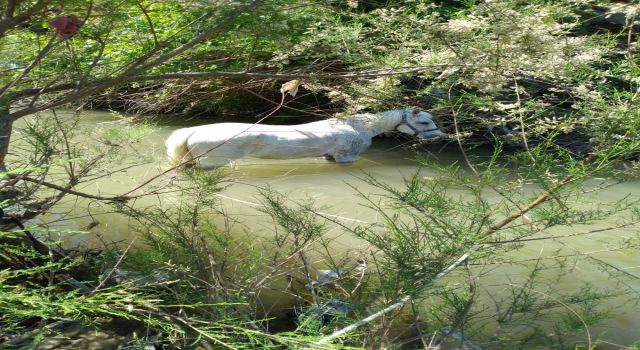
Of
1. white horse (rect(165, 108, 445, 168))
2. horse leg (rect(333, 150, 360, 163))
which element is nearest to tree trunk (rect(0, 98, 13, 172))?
white horse (rect(165, 108, 445, 168))

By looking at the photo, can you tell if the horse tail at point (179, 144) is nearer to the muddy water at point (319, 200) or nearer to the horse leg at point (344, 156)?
the muddy water at point (319, 200)

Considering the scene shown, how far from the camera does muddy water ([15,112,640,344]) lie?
3.99 meters

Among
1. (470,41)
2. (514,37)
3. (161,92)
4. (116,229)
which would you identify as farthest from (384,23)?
(116,229)

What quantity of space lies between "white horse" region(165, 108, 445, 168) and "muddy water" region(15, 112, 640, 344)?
0.20 meters

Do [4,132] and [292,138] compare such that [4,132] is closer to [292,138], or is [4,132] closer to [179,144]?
[179,144]

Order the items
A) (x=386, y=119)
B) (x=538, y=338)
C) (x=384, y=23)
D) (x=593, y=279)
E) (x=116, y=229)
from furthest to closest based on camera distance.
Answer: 1. (x=386, y=119)
2. (x=116, y=229)
3. (x=593, y=279)
4. (x=384, y=23)
5. (x=538, y=338)

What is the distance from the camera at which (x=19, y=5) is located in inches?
101

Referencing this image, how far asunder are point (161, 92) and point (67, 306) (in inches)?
99.9

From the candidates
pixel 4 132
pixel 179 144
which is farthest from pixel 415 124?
pixel 4 132

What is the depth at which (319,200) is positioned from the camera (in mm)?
5762

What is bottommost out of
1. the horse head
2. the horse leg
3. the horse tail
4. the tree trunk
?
the horse leg

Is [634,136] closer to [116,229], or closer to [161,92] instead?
[161,92]

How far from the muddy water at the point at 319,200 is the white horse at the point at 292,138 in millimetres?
205

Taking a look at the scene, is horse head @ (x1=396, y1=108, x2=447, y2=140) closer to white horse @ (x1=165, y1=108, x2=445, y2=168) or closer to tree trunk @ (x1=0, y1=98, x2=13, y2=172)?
white horse @ (x1=165, y1=108, x2=445, y2=168)
